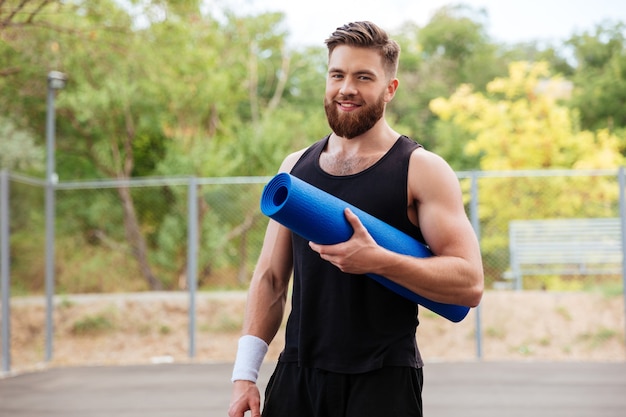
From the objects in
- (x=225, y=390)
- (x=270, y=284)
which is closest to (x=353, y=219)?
(x=270, y=284)

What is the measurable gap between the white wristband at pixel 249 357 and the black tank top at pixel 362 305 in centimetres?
19

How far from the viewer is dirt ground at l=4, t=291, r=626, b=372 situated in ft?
33.4

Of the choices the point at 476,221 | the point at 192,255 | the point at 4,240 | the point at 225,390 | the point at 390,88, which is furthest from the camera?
the point at 192,255

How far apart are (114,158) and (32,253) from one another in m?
5.42

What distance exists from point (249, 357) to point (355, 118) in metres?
0.74

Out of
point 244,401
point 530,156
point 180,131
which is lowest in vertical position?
point 244,401

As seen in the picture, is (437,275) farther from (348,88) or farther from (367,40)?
(367,40)

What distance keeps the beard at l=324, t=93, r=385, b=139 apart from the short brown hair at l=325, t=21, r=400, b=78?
0.10 m

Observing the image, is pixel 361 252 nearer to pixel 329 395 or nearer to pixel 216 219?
pixel 329 395

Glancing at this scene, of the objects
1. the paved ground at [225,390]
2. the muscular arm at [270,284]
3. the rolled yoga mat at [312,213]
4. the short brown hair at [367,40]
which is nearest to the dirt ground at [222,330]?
the paved ground at [225,390]

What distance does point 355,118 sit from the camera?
217 centimetres

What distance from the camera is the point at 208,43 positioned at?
16344mm

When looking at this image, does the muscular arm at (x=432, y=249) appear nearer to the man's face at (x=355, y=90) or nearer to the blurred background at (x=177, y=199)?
the man's face at (x=355, y=90)

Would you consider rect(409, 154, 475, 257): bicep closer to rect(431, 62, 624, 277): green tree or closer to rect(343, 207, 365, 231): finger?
rect(343, 207, 365, 231): finger
